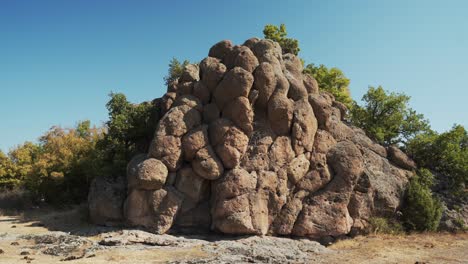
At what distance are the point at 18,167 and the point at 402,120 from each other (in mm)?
37242

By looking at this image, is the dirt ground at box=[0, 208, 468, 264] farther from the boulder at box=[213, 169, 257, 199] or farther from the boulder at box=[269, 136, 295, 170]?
the boulder at box=[269, 136, 295, 170]

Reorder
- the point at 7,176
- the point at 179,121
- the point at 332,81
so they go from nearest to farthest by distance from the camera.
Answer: the point at 179,121
the point at 7,176
the point at 332,81

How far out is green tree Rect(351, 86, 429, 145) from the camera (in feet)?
94.1

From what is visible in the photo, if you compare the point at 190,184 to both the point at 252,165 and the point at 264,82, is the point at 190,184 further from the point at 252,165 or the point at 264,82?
the point at 264,82

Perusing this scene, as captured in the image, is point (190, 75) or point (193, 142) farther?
point (190, 75)

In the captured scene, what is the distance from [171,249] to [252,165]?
6.42 meters

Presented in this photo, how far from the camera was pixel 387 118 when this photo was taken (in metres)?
29.4

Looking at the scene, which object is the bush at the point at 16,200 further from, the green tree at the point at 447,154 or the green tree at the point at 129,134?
the green tree at the point at 447,154

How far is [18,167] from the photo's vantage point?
3381cm

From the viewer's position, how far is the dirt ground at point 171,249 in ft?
47.9

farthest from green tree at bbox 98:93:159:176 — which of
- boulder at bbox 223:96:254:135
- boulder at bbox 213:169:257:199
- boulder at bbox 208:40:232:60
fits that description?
boulder at bbox 213:169:257:199

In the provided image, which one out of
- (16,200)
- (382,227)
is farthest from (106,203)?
(382,227)

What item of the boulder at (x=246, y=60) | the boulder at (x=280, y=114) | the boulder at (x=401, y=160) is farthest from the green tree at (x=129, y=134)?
the boulder at (x=401, y=160)

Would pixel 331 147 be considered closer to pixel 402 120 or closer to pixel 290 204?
pixel 290 204
